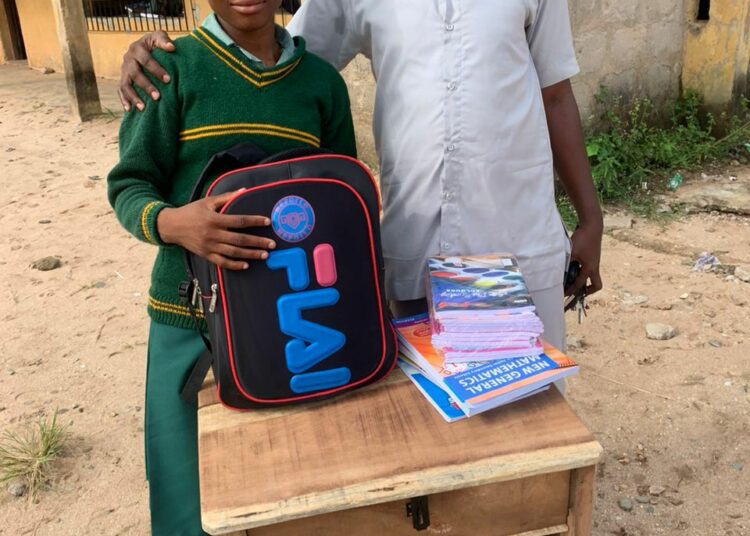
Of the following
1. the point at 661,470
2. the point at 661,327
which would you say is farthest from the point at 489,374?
the point at 661,327

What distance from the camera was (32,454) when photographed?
262 centimetres

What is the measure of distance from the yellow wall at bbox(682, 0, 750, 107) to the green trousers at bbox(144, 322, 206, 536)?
503 cm

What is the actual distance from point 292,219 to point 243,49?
435mm

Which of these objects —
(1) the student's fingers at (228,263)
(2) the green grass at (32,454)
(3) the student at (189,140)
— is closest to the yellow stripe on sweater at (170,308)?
(3) the student at (189,140)

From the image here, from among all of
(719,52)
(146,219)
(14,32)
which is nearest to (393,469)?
(146,219)

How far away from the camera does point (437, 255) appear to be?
5.09 ft

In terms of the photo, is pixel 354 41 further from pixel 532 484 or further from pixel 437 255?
pixel 532 484

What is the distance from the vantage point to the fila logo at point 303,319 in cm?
114

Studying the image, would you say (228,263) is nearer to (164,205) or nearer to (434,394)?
(164,205)

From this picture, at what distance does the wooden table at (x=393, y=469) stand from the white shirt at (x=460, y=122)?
1.42ft

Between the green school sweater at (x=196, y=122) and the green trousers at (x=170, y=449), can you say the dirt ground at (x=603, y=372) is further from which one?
the green school sweater at (x=196, y=122)

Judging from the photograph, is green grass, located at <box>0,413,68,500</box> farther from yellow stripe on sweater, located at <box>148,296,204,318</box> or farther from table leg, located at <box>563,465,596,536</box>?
table leg, located at <box>563,465,596,536</box>

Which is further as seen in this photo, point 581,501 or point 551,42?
point 551,42

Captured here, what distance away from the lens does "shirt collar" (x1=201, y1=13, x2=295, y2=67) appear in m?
1.34
